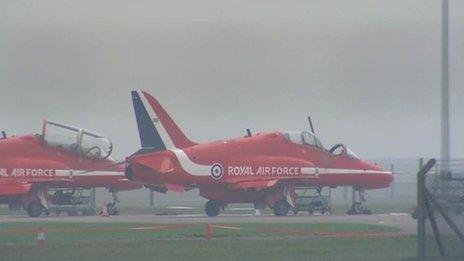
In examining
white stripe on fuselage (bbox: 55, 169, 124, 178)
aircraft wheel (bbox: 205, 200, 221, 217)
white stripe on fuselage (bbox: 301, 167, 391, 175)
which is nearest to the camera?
aircraft wheel (bbox: 205, 200, 221, 217)

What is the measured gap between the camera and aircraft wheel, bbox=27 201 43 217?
65250mm

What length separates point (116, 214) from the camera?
66.2 m

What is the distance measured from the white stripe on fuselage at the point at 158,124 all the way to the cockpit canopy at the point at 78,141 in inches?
115

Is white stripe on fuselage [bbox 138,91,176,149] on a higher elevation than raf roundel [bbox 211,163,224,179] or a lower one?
higher

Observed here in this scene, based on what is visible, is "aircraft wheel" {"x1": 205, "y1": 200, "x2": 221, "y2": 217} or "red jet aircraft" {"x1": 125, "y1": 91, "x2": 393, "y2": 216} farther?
"aircraft wheel" {"x1": 205, "y1": 200, "x2": 221, "y2": 217}

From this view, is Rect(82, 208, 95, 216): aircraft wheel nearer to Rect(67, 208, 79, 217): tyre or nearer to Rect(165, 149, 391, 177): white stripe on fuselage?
Rect(67, 208, 79, 217): tyre

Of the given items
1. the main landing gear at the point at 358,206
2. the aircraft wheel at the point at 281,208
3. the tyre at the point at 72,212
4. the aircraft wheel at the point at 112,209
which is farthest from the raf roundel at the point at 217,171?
the tyre at the point at 72,212

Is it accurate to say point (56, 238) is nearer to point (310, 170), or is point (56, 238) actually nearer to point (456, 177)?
point (456, 177)

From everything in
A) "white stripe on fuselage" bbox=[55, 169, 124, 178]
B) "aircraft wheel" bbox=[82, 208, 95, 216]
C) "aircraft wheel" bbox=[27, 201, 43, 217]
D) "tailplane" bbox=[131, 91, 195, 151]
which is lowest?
"aircraft wheel" bbox=[82, 208, 95, 216]

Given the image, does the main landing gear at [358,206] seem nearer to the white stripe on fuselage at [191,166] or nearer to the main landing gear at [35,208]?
the white stripe on fuselage at [191,166]

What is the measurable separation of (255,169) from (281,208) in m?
2.97

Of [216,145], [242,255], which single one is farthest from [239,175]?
[242,255]

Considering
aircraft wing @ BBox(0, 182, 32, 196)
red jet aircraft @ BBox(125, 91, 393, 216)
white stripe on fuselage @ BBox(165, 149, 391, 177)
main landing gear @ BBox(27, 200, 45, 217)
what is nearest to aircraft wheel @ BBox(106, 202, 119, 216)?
red jet aircraft @ BBox(125, 91, 393, 216)

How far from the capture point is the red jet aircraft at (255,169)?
208 feet
